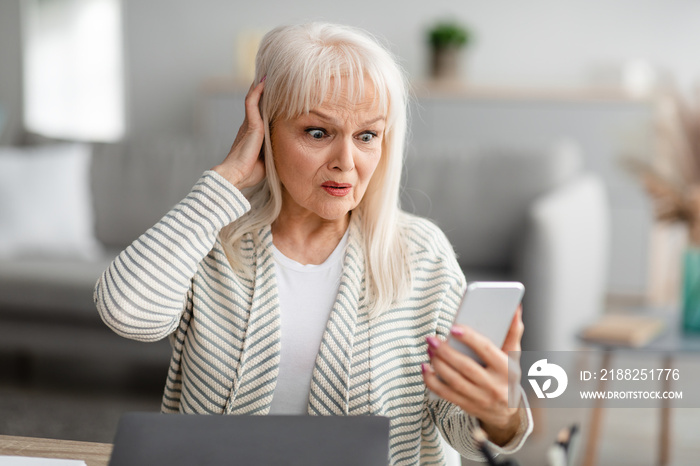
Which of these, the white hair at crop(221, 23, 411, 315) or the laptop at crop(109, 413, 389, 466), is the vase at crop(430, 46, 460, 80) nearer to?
the white hair at crop(221, 23, 411, 315)

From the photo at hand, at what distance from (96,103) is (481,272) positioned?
3.50 meters

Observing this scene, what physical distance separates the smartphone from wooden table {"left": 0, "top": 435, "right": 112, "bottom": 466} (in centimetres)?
40

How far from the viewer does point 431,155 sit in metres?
2.87

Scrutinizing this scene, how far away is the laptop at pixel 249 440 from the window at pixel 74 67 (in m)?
4.72

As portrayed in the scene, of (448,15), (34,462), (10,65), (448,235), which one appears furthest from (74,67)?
(34,462)

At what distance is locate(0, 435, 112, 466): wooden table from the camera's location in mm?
823

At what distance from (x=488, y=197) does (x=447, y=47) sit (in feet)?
6.52

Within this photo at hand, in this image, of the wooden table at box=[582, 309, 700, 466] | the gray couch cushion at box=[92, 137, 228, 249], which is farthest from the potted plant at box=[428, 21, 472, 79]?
the wooden table at box=[582, 309, 700, 466]

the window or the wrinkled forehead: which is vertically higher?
the window

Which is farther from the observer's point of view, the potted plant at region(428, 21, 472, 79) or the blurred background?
the potted plant at region(428, 21, 472, 79)

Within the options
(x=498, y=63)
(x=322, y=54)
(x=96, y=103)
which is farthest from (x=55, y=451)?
(x=96, y=103)

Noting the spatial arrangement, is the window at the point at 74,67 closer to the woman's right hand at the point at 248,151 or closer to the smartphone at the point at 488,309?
the woman's right hand at the point at 248,151

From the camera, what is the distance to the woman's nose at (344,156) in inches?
37.1

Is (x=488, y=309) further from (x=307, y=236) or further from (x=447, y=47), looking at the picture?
(x=447, y=47)
